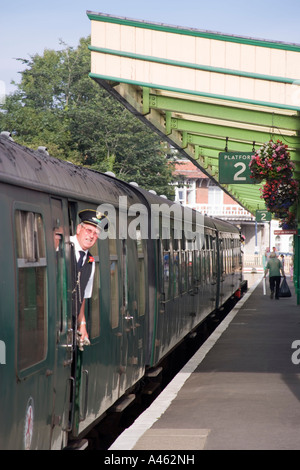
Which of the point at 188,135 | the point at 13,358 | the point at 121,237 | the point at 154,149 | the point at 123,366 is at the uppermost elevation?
the point at 154,149

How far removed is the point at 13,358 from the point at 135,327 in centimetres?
484

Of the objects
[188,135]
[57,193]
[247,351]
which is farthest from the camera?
[188,135]

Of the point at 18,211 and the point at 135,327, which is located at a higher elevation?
the point at 18,211

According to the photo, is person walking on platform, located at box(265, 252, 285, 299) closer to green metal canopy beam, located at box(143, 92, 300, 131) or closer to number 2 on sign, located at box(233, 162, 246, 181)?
number 2 on sign, located at box(233, 162, 246, 181)

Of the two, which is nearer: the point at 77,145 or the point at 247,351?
the point at 247,351

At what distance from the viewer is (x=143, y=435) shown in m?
7.98

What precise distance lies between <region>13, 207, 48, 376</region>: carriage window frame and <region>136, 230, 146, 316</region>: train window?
4395 millimetres

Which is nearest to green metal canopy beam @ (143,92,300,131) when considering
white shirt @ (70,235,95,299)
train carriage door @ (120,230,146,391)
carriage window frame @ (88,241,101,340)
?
train carriage door @ (120,230,146,391)

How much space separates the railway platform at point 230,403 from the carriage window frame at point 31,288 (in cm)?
208

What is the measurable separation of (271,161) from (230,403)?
23.9 ft

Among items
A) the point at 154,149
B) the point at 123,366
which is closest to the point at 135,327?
the point at 123,366

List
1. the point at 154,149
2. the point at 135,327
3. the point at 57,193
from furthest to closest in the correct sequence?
the point at 154,149, the point at 135,327, the point at 57,193

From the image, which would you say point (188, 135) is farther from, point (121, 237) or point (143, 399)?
point (121, 237)

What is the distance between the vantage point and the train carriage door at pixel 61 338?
6090 millimetres
